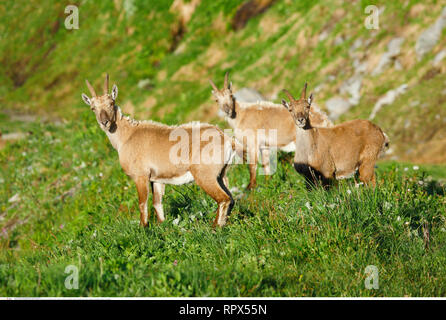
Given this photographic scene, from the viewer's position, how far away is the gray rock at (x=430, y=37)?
21.9 metres

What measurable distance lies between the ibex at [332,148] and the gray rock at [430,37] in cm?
1371

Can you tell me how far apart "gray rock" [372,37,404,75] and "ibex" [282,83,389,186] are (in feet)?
47.0

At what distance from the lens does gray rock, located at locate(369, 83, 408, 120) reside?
71.0 ft

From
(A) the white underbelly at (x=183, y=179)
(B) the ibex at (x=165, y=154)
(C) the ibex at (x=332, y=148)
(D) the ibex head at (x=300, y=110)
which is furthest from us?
(C) the ibex at (x=332, y=148)

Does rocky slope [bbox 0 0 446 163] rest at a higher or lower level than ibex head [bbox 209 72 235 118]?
higher

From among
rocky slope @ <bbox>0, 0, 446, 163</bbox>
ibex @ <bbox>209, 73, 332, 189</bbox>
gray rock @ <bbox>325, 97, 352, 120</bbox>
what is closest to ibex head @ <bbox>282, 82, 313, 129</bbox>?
ibex @ <bbox>209, 73, 332, 189</bbox>

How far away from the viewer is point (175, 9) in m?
42.6

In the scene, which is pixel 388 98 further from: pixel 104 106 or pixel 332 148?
pixel 104 106

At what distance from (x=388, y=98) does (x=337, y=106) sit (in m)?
2.36

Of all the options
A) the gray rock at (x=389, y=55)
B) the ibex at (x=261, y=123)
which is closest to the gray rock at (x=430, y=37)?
the gray rock at (x=389, y=55)

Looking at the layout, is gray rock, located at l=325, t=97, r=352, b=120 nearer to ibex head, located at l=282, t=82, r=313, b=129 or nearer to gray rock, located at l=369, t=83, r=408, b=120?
gray rock, located at l=369, t=83, r=408, b=120

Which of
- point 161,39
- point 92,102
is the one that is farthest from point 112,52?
point 92,102

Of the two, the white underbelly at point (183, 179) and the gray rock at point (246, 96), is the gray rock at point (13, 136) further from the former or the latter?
the white underbelly at point (183, 179)

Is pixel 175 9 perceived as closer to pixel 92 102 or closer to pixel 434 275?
pixel 92 102
